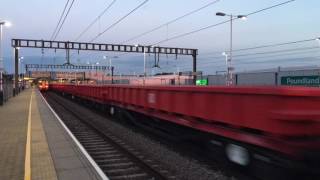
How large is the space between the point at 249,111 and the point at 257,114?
1.14 ft

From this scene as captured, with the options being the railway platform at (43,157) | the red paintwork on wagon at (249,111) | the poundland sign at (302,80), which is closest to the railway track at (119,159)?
the railway platform at (43,157)

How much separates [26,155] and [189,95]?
4565 mm

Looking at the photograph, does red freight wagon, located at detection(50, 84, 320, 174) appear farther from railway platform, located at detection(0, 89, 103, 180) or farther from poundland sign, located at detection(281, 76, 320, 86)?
poundland sign, located at detection(281, 76, 320, 86)

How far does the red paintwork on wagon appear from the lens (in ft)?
25.5

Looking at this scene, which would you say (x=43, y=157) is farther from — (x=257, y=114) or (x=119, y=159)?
Result: (x=257, y=114)

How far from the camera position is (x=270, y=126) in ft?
26.6

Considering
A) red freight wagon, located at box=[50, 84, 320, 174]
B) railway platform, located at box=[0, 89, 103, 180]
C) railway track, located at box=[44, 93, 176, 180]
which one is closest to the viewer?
red freight wagon, located at box=[50, 84, 320, 174]

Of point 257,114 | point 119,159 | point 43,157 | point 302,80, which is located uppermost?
point 302,80

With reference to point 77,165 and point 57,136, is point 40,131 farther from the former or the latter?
point 77,165

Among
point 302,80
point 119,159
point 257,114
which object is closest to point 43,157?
point 119,159

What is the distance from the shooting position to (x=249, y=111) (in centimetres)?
892

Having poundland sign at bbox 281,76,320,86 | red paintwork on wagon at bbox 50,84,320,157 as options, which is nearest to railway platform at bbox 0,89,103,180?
red paintwork on wagon at bbox 50,84,320,157

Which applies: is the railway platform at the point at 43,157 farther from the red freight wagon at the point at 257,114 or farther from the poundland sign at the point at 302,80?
the poundland sign at the point at 302,80

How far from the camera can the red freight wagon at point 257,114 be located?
775cm
